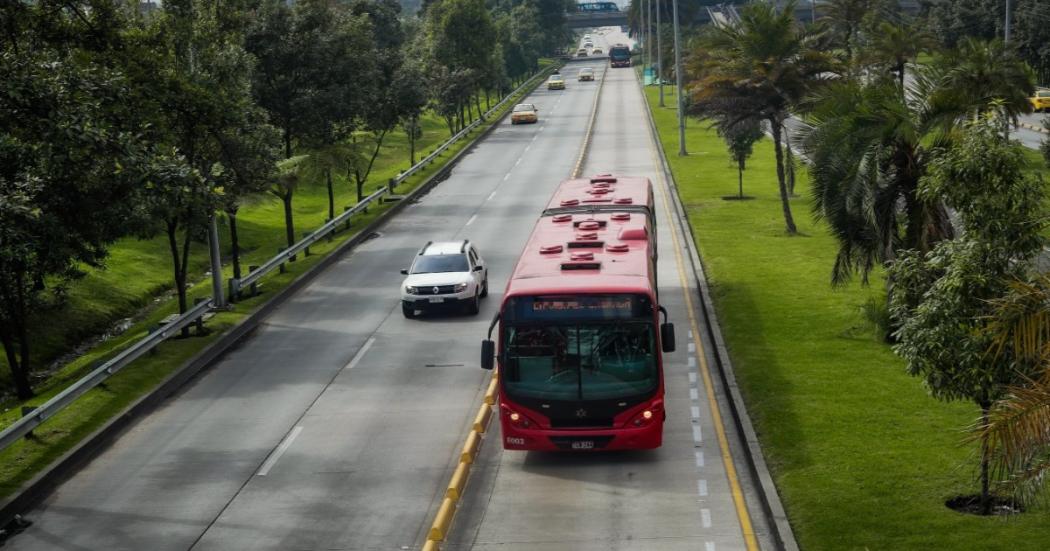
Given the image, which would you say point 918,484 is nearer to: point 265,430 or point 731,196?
point 265,430

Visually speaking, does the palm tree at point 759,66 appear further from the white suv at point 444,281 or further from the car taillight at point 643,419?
the car taillight at point 643,419

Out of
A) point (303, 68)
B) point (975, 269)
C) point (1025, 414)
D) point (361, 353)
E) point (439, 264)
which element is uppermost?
point (303, 68)

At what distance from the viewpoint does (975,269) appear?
49.4 ft

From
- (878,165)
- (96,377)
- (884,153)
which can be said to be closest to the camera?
(878,165)

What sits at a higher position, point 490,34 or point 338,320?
point 490,34

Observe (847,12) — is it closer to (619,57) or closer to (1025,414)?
(1025,414)

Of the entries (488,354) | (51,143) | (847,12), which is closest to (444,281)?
(488,354)

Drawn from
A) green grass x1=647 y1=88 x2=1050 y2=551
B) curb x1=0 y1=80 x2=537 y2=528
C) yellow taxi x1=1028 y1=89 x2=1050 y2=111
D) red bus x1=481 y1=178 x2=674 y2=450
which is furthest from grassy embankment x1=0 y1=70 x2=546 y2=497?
yellow taxi x1=1028 y1=89 x2=1050 y2=111

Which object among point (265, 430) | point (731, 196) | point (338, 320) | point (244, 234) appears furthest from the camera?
point (244, 234)

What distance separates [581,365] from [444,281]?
1230cm

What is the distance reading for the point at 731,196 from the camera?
52.2 m

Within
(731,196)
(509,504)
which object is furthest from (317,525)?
(731,196)

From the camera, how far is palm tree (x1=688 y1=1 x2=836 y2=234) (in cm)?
3919

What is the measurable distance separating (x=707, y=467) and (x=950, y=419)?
4331 mm
